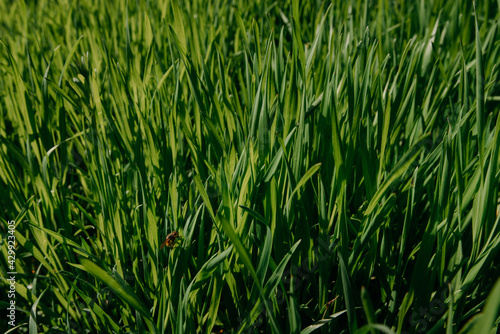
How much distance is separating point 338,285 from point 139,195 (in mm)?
444

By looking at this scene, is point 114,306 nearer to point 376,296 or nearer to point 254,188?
point 254,188

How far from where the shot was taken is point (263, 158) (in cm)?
75

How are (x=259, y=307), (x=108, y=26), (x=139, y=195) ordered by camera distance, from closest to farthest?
(x=259, y=307), (x=139, y=195), (x=108, y=26)

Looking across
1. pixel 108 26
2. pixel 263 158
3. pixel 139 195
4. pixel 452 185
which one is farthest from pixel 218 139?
pixel 108 26

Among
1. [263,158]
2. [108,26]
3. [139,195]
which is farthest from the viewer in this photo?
[108,26]

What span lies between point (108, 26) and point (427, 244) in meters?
1.50

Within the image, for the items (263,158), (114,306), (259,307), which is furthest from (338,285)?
(114,306)

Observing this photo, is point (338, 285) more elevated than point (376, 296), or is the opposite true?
A: point (338, 285)

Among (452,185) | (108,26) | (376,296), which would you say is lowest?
(376,296)

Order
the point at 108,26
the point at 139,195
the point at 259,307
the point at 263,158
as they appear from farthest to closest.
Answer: the point at 108,26
the point at 139,195
the point at 263,158
the point at 259,307

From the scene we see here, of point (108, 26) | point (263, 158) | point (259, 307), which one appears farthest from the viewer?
point (108, 26)

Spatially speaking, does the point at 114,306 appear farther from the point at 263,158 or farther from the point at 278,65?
the point at 278,65

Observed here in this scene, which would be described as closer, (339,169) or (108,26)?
(339,169)

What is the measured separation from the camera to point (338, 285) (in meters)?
0.70
